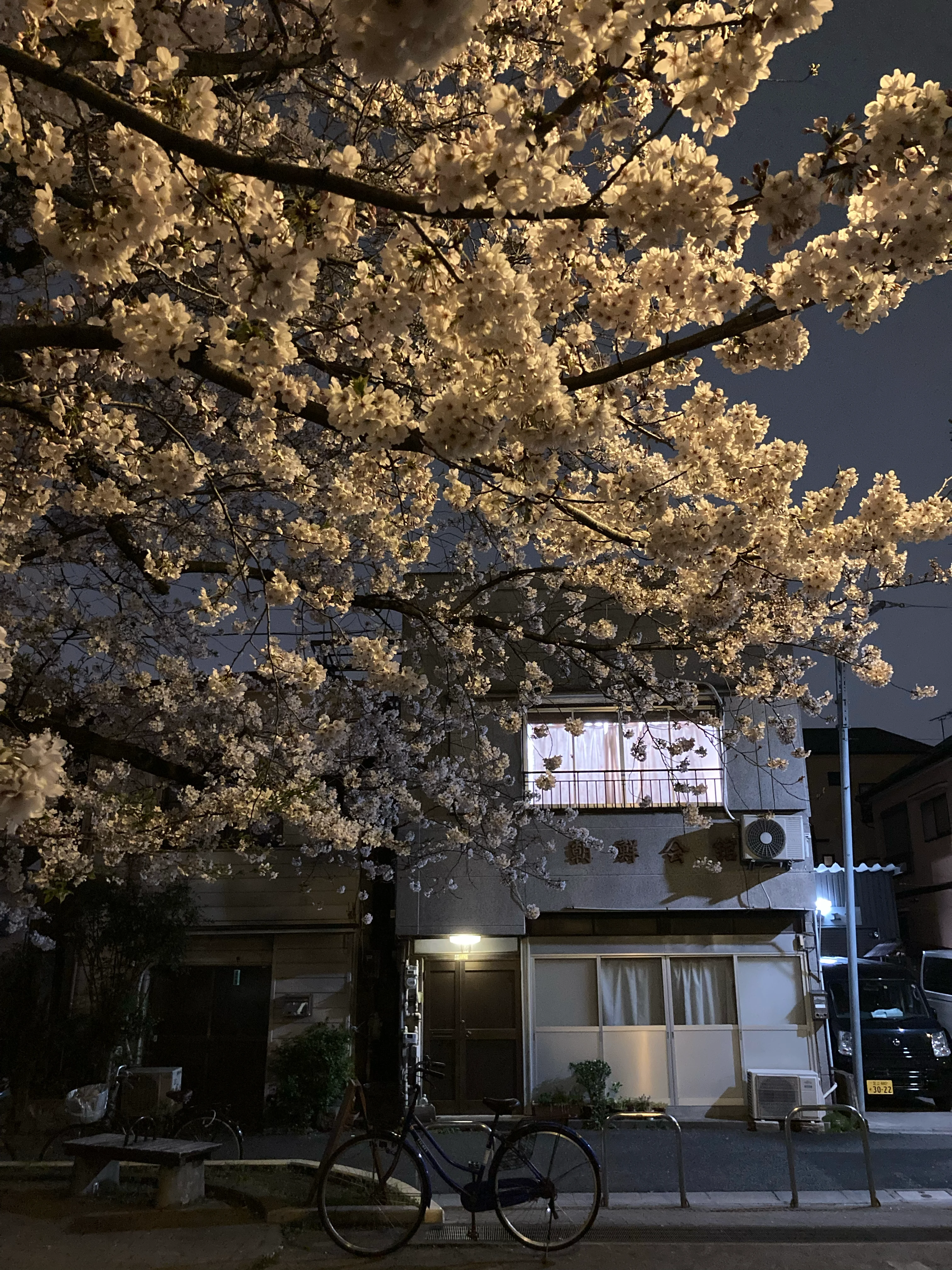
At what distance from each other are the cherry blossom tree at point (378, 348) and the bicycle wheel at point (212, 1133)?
2.68 meters

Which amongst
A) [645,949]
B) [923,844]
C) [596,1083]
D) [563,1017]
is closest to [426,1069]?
[596,1083]

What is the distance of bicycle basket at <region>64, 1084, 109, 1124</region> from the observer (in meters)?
9.05

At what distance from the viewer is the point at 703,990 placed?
13.6 metres

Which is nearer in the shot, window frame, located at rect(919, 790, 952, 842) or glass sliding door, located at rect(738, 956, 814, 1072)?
glass sliding door, located at rect(738, 956, 814, 1072)

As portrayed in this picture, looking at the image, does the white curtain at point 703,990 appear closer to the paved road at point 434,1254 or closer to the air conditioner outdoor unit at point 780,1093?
the air conditioner outdoor unit at point 780,1093

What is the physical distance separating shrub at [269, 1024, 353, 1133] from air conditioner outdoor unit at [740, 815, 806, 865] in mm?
6583

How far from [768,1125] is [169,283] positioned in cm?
1266

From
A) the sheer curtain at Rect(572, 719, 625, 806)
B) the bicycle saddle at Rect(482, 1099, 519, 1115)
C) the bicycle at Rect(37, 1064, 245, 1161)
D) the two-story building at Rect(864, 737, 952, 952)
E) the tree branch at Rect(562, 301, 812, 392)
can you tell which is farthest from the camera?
the two-story building at Rect(864, 737, 952, 952)

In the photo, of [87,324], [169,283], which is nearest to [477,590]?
[169,283]

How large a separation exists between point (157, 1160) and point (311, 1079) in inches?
225

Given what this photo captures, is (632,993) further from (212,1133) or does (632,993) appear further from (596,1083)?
(212,1133)

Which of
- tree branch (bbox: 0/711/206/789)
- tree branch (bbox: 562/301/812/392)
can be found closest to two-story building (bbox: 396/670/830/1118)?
tree branch (bbox: 0/711/206/789)

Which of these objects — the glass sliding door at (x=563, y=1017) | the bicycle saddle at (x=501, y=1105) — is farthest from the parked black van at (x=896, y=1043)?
the bicycle saddle at (x=501, y=1105)

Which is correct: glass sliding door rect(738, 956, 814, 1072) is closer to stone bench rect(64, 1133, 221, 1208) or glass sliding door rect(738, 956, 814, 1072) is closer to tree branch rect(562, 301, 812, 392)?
stone bench rect(64, 1133, 221, 1208)
